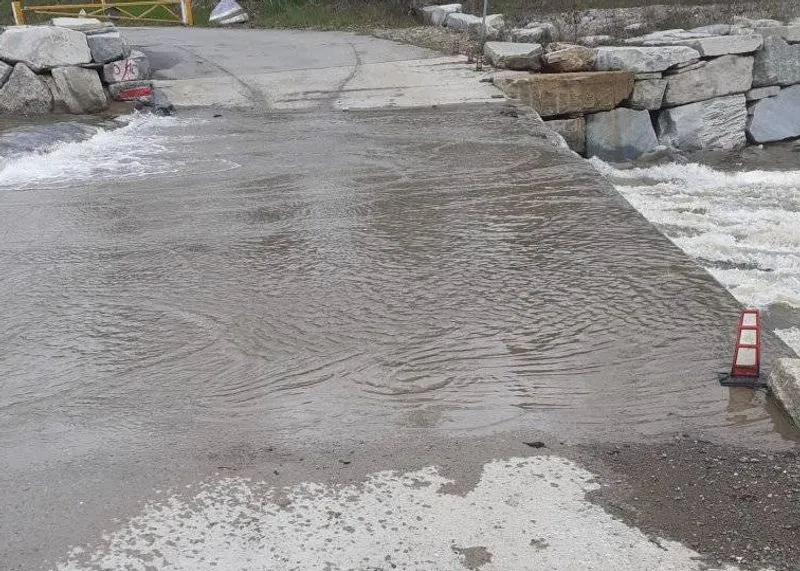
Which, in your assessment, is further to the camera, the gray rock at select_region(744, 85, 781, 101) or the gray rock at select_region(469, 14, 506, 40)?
the gray rock at select_region(469, 14, 506, 40)

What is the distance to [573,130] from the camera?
11047 mm

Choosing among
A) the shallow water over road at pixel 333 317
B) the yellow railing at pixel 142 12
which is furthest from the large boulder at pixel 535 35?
the yellow railing at pixel 142 12

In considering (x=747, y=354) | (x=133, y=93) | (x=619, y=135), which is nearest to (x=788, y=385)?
(x=747, y=354)

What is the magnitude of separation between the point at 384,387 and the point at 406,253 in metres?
1.86

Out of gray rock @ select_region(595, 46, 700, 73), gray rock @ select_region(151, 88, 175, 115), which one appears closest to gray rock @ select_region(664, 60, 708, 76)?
gray rock @ select_region(595, 46, 700, 73)

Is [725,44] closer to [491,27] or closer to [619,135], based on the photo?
[619,135]

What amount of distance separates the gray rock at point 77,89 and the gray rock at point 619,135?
21.7 feet

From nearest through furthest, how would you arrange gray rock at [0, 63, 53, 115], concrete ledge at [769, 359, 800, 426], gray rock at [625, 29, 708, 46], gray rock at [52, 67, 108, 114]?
concrete ledge at [769, 359, 800, 426] → gray rock at [0, 63, 53, 115] → gray rock at [52, 67, 108, 114] → gray rock at [625, 29, 708, 46]

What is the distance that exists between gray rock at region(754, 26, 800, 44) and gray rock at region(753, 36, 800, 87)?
112 mm

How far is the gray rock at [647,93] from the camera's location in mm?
11375

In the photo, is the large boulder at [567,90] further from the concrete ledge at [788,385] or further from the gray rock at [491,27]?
the concrete ledge at [788,385]

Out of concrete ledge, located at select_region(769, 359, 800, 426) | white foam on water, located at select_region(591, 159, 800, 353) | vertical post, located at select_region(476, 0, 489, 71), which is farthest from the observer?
vertical post, located at select_region(476, 0, 489, 71)

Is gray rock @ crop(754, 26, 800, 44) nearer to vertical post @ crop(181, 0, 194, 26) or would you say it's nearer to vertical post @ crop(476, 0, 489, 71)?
vertical post @ crop(476, 0, 489, 71)

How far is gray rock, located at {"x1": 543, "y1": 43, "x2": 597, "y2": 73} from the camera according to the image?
11.1 m
